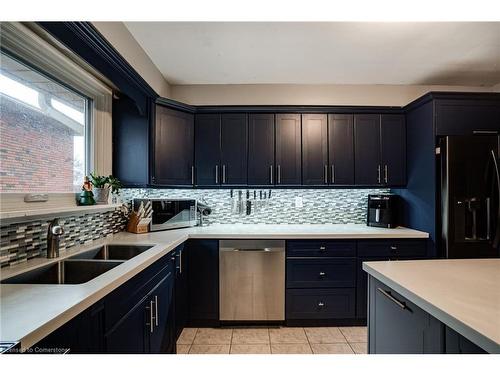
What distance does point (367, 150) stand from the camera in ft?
9.24

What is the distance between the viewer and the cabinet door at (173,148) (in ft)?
8.10

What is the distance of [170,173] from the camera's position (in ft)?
8.43

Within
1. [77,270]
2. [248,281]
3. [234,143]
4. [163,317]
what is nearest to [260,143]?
[234,143]

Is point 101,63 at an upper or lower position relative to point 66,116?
upper

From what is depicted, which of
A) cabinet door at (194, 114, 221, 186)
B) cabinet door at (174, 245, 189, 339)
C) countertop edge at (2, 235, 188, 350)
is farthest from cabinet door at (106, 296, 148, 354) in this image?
cabinet door at (194, 114, 221, 186)

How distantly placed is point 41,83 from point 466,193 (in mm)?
3300

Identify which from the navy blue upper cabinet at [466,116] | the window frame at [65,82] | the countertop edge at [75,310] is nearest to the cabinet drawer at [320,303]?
the countertop edge at [75,310]

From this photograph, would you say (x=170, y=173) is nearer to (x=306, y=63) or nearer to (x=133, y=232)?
(x=133, y=232)

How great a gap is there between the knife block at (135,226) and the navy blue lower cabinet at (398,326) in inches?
75.1

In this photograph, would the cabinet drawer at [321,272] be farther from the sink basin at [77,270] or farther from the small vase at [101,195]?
the small vase at [101,195]

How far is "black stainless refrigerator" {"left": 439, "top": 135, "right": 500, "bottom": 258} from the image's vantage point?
2172 millimetres

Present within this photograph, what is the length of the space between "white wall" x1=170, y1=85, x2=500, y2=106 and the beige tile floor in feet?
7.87

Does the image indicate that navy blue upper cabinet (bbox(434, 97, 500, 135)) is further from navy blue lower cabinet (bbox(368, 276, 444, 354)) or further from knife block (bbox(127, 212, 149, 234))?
knife block (bbox(127, 212, 149, 234))
